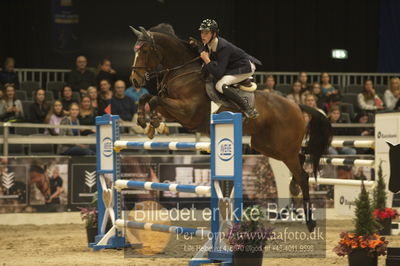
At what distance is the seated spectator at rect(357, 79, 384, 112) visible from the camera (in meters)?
12.2

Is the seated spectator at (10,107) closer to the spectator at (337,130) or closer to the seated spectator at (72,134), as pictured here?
the seated spectator at (72,134)

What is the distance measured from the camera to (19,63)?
13.3m

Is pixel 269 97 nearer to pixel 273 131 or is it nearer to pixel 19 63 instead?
pixel 273 131

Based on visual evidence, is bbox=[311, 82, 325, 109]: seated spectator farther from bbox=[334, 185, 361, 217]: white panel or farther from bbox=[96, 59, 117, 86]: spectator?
bbox=[96, 59, 117, 86]: spectator

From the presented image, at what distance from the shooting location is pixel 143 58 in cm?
692

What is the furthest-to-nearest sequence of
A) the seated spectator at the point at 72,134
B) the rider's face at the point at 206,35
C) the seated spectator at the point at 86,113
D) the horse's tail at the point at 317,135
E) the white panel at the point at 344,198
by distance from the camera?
the seated spectator at the point at 86,113, the seated spectator at the point at 72,134, the white panel at the point at 344,198, the horse's tail at the point at 317,135, the rider's face at the point at 206,35

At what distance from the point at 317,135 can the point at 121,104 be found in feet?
11.5

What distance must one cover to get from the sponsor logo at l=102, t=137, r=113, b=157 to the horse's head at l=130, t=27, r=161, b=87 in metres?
0.65

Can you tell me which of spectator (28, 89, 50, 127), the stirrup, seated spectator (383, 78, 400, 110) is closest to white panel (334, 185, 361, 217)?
the stirrup

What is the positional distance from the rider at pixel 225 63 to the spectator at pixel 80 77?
4.99 meters

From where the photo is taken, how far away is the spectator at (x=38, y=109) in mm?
10508

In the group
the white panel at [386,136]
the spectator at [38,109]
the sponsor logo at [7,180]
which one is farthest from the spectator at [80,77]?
the white panel at [386,136]

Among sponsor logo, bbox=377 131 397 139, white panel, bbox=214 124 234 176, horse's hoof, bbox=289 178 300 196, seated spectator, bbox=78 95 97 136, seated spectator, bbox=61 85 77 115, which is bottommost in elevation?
horse's hoof, bbox=289 178 300 196

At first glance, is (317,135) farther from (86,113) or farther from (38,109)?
(38,109)
